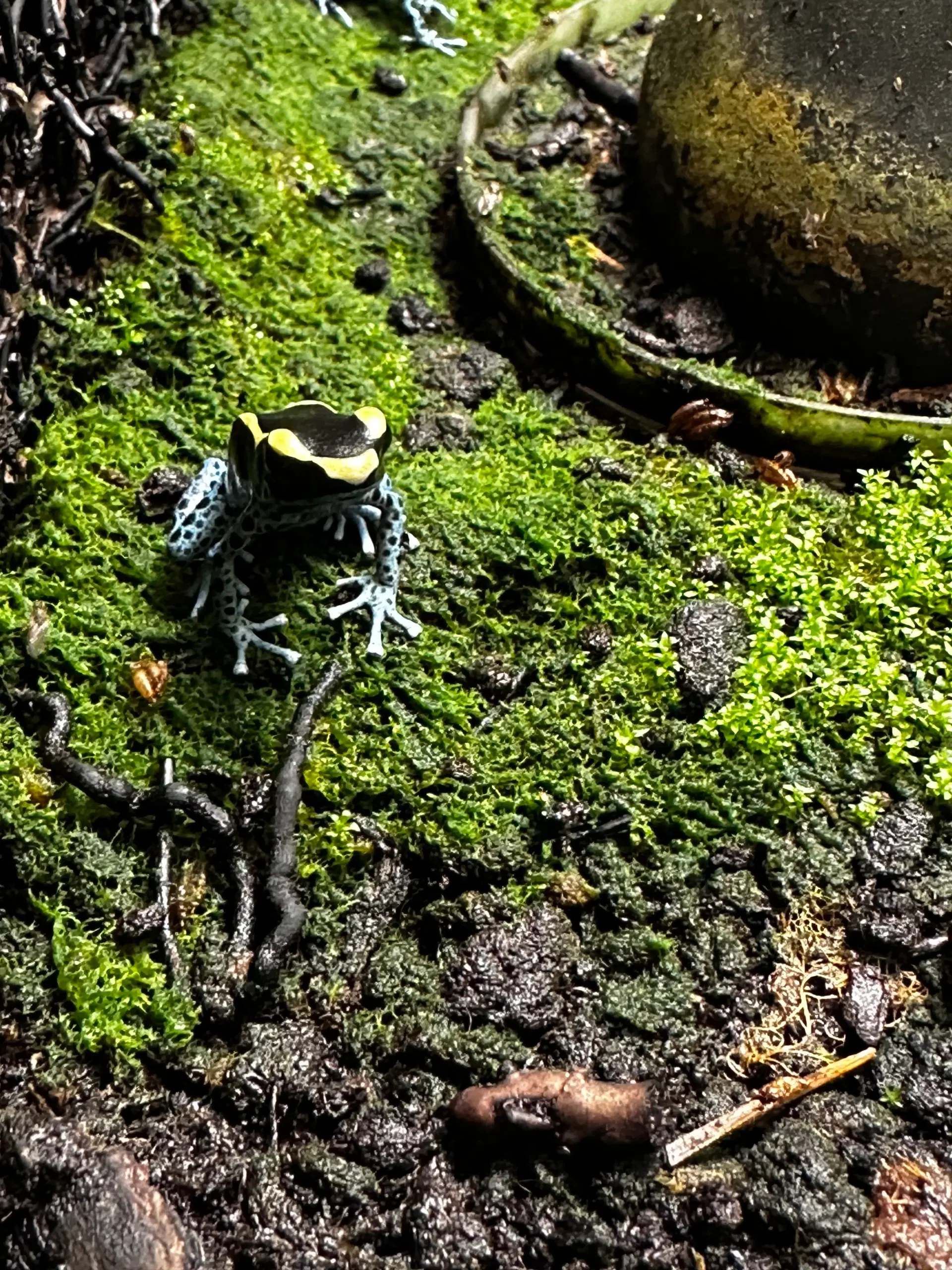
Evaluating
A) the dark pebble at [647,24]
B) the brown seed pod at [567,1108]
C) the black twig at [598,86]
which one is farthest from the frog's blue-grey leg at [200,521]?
the dark pebble at [647,24]

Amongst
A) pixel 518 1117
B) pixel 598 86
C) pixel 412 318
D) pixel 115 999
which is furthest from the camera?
pixel 598 86

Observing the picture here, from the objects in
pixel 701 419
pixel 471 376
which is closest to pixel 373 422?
pixel 471 376

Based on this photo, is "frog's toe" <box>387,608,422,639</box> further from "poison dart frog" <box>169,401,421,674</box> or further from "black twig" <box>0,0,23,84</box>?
"black twig" <box>0,0,23,84</box>

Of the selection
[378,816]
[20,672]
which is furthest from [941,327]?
[20,672]

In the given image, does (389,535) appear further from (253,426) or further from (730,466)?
(730,466)

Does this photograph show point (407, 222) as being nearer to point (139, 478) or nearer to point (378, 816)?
point (139, 478)

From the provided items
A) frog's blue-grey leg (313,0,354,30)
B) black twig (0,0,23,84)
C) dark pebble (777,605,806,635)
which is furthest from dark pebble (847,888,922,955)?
frog's blue-grey leg (313,0,354,30)

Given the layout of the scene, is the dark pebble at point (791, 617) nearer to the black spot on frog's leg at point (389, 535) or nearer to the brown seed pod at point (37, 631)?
the black spot on frog's leg at point (389, 535)

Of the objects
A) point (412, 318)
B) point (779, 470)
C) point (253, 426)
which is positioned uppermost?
point (779, 470)
